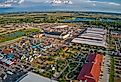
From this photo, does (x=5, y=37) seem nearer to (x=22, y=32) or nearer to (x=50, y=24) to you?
(x=22, y=32)

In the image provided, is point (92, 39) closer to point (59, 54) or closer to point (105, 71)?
point (59, 54)

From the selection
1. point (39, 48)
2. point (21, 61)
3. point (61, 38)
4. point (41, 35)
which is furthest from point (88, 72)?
point (41, 35)

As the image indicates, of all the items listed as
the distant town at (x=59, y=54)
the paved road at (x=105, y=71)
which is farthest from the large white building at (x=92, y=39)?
the paved road at (x=105, y=71)

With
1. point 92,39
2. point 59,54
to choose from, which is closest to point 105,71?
point 59,54

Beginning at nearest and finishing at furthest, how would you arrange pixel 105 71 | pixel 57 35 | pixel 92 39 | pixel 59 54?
1. pixel 105 71
2. pixel 59 54
3. pixel 92 39
4. pixel 57 35

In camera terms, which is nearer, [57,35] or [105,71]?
[105,71]

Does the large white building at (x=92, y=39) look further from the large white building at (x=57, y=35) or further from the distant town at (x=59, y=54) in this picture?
the large white building at (x=57, y=35)

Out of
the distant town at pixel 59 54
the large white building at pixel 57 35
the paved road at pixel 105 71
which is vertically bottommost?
the paved road at pixel 105 71

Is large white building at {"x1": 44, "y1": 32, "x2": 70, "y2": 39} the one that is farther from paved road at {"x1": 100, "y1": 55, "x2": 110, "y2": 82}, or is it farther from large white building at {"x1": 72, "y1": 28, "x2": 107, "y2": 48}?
paved road at {"x1": 100, "y1": 55, "x2": 110, "y2": 82}
